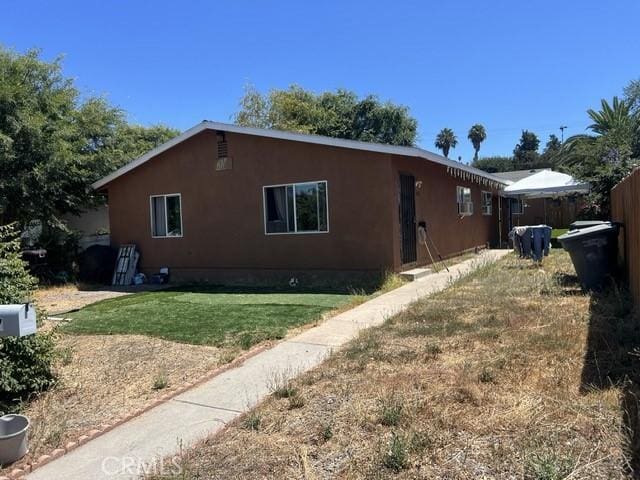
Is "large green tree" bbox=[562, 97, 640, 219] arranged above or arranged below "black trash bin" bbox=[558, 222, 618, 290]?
above

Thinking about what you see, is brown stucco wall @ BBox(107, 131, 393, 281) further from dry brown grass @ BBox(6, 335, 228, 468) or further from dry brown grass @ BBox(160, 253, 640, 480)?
dry brown grass @ BBox(6, 335, 228, 468)

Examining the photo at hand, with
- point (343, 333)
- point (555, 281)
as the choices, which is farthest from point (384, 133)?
point (343, 333)

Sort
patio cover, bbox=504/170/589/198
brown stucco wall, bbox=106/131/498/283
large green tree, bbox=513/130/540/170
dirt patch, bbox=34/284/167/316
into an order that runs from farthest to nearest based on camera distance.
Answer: large green tree, bbox=513/130/540/170 → patio cover, bbox=504/170/589/198 → brown stucco wall, bbox=106/131/498/283 → dirt patch, bbox=34/284/167/316

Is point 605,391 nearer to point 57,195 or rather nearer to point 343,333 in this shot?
point 343,333

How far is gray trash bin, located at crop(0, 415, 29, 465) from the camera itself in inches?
148

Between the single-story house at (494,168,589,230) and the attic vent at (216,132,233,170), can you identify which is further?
the single-story house at (494,168,589,230)

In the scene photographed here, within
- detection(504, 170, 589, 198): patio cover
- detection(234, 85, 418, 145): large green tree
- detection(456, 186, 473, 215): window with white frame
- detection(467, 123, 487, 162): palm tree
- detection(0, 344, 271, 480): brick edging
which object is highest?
detection(467, 123, 487, 162): palm tree

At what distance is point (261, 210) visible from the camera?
12758 mm

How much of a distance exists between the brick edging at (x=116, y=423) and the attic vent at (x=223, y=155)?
771cm

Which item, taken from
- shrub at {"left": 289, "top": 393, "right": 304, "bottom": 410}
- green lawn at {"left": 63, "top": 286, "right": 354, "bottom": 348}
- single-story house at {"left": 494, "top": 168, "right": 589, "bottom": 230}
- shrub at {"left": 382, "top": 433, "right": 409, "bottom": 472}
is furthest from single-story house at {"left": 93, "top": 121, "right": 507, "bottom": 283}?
shrub at {"left": 382, "top": 433, "right": 409, "bottom": 472}

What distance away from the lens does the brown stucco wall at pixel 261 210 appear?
11352 mm

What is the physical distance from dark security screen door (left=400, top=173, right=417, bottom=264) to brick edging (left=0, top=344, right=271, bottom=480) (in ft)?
21.1

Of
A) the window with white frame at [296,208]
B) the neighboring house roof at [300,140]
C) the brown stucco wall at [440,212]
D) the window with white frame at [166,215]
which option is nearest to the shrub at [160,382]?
the brown stucco wall at [440,212]

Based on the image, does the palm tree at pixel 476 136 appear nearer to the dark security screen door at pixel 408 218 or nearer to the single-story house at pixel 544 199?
the single-story house at pixel 544 199
